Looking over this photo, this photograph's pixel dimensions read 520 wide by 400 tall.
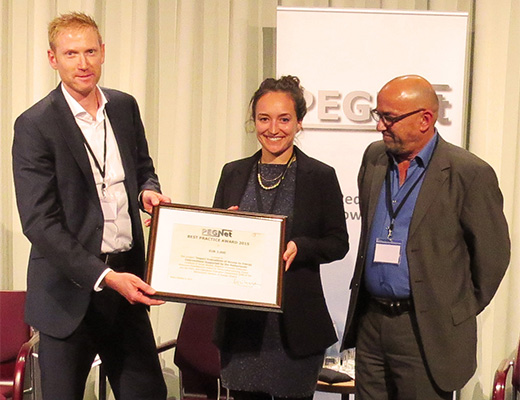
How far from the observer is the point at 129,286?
9.32 ft

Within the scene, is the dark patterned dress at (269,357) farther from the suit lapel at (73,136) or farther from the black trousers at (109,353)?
the suit lapel at (73,136)

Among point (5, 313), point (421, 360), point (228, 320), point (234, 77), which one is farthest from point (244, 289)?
point (234, 77)

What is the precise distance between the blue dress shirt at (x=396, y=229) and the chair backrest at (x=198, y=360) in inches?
58.2

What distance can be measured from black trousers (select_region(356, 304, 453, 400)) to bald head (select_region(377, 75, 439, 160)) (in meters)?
0.72

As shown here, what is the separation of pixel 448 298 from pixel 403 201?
0.45 meters

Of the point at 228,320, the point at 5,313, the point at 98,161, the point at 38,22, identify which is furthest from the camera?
the point at 38,22

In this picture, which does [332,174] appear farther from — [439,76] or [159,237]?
[439,76]

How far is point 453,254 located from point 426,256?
0.43 ft

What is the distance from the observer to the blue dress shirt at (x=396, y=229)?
3.06 meters

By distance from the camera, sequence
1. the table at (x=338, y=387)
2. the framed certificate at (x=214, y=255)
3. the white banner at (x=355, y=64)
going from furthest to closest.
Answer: the white banner at (x=355, y=64), the table at (x=338, y=387), the framed certificate at (x=214, y=255)

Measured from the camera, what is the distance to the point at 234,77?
16.6ft

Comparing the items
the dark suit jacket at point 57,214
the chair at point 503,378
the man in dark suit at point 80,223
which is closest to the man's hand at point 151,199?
the man in dark suit at point 80,223

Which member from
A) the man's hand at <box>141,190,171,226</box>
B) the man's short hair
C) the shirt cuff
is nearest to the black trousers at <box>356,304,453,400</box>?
the man's hand at <box>141,190,171,226</box>

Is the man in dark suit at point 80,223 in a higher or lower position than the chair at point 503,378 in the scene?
higher
